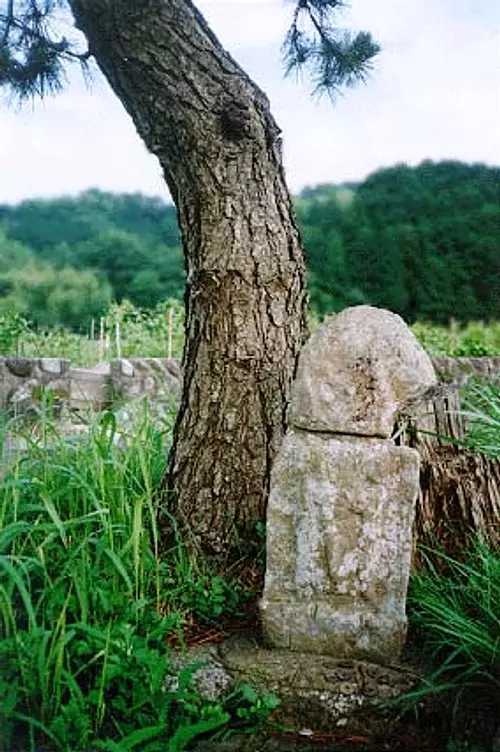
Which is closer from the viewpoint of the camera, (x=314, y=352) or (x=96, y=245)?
(x=314, y=352)

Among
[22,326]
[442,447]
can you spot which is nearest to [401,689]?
[442,447]

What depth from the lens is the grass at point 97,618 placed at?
5.80ft

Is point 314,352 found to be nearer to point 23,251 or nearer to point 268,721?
point 268,721

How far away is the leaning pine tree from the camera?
2.31 m

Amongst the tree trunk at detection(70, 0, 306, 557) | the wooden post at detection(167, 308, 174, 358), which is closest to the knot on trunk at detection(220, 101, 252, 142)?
the tree trunk at detection(70, 0, 306, 557)

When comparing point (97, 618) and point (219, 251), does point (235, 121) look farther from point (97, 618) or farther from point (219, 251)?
point (97, 618)

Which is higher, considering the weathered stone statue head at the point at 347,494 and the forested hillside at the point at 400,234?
the forested hillside at the point at 400,234

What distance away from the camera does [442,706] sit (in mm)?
1881

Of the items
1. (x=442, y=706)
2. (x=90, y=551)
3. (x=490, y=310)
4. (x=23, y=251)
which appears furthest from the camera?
(x=490, y=310)

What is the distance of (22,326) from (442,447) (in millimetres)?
3934

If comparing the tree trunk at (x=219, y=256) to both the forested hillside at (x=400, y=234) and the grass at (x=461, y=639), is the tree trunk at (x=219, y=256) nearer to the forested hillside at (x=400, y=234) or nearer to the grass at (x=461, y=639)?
the grass at (x=461, y=639)

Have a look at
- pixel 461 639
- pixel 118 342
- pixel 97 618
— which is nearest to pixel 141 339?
pixel 118 342

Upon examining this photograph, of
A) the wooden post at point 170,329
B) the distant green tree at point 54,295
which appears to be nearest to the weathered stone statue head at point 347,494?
the distant green tree at point 54,295

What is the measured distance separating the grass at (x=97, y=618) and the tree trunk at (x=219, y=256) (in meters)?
0.15
